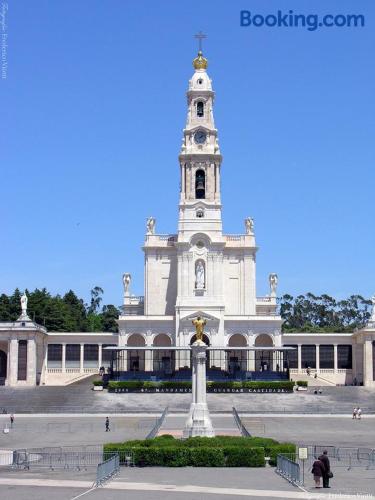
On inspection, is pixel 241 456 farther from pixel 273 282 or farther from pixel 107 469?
pixel 273 282

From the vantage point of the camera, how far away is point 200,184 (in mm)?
96375

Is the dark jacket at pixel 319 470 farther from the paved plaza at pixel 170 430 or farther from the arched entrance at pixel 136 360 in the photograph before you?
the arched entrance at pixel 136 360

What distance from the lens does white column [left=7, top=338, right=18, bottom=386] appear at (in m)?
89.0

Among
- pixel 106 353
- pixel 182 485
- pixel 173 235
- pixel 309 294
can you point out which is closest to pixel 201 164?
pixel 173 235

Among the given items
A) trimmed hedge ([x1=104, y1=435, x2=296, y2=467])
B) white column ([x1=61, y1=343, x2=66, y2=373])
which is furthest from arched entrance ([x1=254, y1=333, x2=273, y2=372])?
trimmed hedge ([x1=104, y1=435, x2=296, y2=467])

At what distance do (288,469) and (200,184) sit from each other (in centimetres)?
6574

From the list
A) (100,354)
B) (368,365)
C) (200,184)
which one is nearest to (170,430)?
(368,365)

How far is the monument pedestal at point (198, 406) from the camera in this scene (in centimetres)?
4391

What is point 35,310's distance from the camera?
114 meters

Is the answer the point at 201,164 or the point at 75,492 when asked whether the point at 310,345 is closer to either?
the point at 201,164

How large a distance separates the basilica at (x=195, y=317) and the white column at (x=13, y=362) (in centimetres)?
9

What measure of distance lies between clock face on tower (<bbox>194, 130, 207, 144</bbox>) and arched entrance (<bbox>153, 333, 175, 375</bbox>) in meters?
20.0

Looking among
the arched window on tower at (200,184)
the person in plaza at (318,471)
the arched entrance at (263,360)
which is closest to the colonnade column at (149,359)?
the arched entrance at (263,360)

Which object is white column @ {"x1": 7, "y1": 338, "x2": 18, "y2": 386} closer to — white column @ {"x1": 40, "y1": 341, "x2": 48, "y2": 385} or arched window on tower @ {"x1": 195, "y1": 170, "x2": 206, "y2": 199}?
white column @ {"x1": 40, "y1": 341, "x2": 48, "y2": 385}
